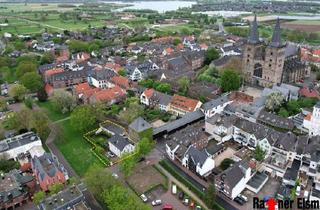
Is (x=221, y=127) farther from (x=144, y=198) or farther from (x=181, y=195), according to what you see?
(x=144, y=198)

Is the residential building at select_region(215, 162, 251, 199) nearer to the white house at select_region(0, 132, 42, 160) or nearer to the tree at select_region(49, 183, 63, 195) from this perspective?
the tree at select_region(49, 183, 63, 195)

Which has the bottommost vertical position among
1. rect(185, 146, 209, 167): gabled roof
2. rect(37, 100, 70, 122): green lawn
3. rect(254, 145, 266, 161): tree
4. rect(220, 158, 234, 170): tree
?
rect(220, 158, 234, 170): tree

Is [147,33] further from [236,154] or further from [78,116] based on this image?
[236,154]

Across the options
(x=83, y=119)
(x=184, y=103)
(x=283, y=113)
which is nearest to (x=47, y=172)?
(x=83, y=119)

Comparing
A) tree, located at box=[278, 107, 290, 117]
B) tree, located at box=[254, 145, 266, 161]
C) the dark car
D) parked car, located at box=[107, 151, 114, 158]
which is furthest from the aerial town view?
parked car, located at box=[107, 151, 114, 158]

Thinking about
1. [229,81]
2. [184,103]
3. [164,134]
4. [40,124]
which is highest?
[40,124]
